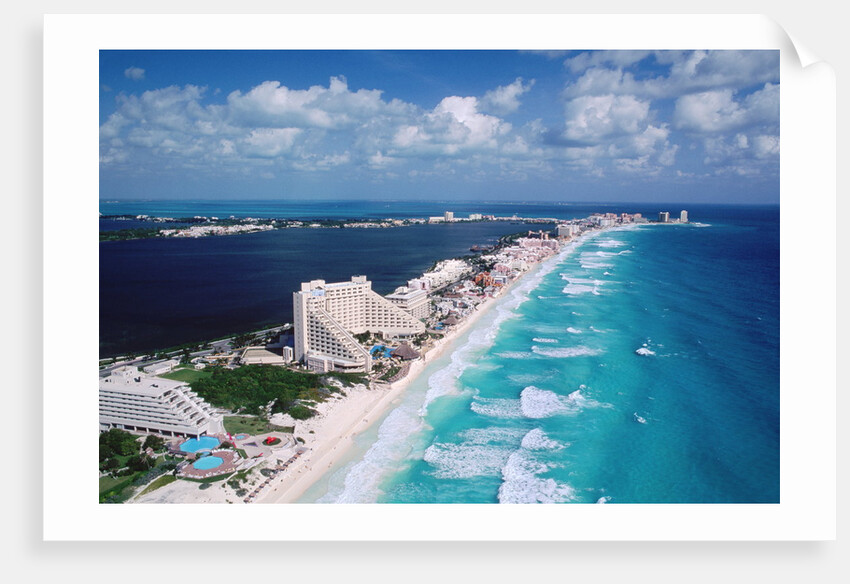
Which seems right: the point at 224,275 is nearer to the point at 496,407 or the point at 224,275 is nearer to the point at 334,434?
the point at 334,434

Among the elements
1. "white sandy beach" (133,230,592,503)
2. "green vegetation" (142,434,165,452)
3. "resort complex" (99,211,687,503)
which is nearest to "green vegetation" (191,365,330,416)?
"resort complex" (99,211,687,503)

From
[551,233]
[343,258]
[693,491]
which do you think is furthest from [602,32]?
[551,233]

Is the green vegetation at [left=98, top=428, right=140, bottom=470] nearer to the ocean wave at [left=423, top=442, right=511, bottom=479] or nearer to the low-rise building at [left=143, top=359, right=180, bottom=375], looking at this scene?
the low-rise building at [left=143, top=359, right=180, bottom=375]

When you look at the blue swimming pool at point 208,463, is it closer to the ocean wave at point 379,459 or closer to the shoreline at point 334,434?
the shoreline at point 334,434

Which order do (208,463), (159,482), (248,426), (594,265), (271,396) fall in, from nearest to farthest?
(159,482) < (208,463) < (248,426) < (271,396) < (594,265)

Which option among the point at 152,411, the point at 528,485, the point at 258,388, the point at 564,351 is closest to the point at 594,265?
the point at 564,351

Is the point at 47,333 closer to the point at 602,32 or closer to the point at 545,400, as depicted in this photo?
the point at 602,32
